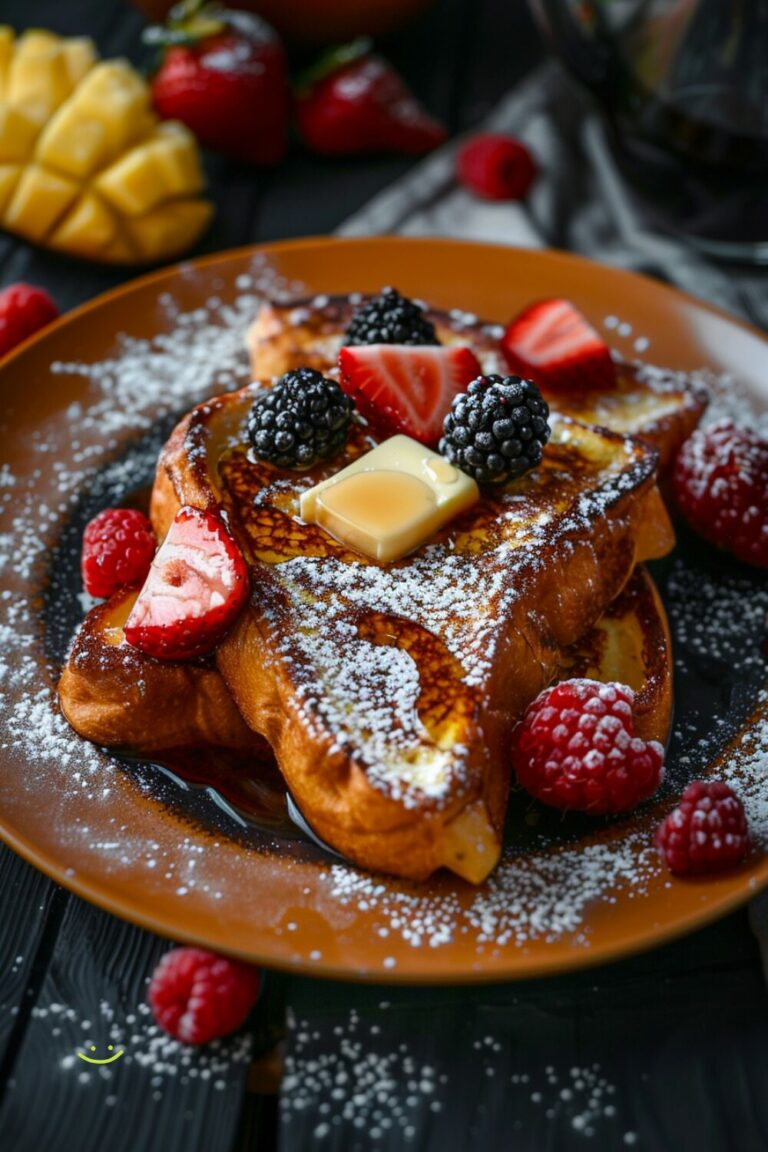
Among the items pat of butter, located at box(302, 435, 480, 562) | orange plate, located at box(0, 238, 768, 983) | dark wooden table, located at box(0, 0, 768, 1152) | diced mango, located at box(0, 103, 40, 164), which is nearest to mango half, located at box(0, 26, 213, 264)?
diced mango, located at box(0, 103, 40, 164)

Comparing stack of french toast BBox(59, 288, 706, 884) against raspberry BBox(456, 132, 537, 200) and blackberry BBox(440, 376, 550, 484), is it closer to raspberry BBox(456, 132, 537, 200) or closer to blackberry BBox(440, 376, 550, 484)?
blackberry BBox(440, 376, 550, 484)

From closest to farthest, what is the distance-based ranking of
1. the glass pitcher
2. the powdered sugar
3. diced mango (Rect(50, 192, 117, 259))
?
the powdered sugar, the glass pitcher, diced mango (Rect(50, 192, 117, 259))

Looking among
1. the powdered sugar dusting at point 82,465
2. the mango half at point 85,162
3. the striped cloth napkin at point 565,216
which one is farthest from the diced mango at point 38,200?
the striped cloth napkin at point 565,216

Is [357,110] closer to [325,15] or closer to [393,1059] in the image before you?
[325,15]

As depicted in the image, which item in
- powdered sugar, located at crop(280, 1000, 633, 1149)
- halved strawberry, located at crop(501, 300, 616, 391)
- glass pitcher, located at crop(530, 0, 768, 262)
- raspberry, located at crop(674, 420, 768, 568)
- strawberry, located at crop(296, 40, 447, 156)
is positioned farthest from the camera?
strawberry, located at crop(296, 40, 447, 156)

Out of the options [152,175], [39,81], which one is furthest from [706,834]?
[39,81]

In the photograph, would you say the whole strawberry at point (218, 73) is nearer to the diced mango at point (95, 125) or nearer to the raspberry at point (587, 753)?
the diced mango at point (95, 125)
